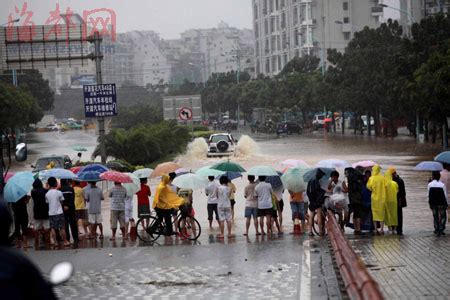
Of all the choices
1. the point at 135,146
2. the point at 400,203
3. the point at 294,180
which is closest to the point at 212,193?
the point at 294,180

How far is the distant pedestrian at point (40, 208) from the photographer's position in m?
19.6

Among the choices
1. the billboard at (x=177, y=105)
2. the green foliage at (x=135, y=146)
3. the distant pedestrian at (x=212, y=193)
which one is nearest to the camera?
the distant pedestrian at (x=212, y=193)

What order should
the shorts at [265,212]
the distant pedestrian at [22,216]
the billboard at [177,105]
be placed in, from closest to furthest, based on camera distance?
the shorts at [265,212] → the distant pedestrian at [22,216] → the billboard at [177,105]

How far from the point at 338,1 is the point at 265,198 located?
125 m

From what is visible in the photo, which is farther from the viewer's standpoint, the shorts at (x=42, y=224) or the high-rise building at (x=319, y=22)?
the high-rise building at (x=319, y=22)

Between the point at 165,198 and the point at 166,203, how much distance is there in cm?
11

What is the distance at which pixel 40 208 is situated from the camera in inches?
771

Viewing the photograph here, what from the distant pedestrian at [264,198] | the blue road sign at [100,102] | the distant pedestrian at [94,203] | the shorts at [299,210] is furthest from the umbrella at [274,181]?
the blue road sign at [100,102]

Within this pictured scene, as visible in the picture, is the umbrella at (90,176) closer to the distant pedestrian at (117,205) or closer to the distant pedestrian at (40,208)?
the distant pedestrian at (117,205)

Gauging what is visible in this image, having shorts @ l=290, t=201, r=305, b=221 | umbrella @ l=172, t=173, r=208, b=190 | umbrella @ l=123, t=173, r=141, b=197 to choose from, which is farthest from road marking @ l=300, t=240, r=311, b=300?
umbrella @ l=123, t=173, r=141, b=197

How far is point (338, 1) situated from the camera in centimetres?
14175

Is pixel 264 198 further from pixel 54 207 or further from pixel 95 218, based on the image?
pixel 54 207

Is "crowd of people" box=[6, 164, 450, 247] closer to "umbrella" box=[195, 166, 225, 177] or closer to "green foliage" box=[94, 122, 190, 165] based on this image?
"umbrella" box=[195, 166, 225, 177]

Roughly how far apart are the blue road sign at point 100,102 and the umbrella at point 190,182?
13.6m
